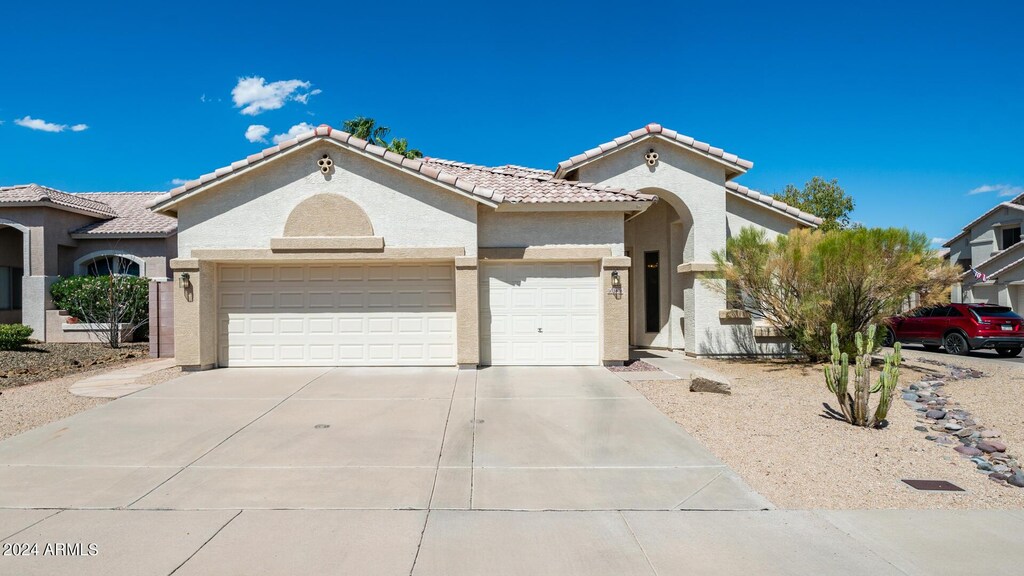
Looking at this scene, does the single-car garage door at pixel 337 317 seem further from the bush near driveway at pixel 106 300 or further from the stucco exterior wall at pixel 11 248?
the stucco exterior wall at pixel 11 248

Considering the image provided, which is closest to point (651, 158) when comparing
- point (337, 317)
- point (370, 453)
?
point (337, 317)

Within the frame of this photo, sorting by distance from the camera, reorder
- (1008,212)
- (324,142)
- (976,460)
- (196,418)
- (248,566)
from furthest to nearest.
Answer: (1008,212)
(324,142)
(196,418)
(976,460)
(248,566)

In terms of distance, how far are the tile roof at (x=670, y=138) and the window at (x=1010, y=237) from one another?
31.0 metres

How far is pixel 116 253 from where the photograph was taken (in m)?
20.0

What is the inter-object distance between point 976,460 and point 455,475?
19.0ft

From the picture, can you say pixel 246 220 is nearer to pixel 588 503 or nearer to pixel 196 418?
pixel 196 418

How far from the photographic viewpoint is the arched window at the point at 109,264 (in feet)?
65.9

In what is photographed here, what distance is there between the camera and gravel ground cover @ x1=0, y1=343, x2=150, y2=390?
12.4 meters

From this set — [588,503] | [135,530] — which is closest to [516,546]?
[588,503]

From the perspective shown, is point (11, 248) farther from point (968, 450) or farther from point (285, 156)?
point (968, 450)

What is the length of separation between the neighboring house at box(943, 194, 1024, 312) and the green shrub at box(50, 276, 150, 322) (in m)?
37.7

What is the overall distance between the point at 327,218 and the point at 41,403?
558 cm

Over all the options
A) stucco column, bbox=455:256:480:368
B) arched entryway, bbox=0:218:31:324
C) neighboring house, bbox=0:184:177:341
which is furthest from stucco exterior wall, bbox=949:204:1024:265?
arched entryway, bbox=0:218:31:324

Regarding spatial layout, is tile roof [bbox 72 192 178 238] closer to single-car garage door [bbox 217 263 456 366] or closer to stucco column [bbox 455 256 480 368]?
single-car garage door [bbox 217 263 456 366]
